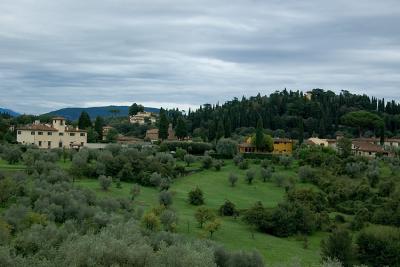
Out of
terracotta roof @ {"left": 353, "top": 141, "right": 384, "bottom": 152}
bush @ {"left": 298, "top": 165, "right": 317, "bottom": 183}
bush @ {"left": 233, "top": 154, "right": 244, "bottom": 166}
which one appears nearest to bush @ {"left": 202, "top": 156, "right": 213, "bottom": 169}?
bush @ {"left": 233, "top": 154, "right": 244, "bottom": 166}

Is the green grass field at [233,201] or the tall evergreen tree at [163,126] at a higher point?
the tall evergreen tree at [163,126]

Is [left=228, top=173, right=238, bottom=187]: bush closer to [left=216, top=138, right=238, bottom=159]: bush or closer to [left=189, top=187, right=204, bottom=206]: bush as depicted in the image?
[left=189, top=187, right=204, bottom=206]: bush

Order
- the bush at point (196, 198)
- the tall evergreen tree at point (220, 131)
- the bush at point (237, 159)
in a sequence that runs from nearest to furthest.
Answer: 1. the bush at point (196, 198)
2. the bush at point (237, 159)
3. the tall evergreen tree at point (220, 131)

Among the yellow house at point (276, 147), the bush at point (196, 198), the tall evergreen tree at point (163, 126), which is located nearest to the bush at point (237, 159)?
the yellow house at point (276, 147)

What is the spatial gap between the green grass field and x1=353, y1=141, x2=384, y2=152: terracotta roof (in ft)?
84.1

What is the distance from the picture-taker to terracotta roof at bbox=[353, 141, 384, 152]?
9369 centimetres

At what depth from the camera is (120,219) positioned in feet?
116

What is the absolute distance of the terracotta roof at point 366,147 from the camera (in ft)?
307

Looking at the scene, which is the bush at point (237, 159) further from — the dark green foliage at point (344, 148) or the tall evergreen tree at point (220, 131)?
the tall evergreen tree at point (220, 131)

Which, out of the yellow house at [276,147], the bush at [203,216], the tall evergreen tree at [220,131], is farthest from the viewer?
the tall evergreen tree at [220,131]

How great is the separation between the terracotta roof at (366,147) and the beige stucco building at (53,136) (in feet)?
157

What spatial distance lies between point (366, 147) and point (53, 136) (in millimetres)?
54124

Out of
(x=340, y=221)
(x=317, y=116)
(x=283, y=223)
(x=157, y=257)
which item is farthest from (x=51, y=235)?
(x=317, y=116)

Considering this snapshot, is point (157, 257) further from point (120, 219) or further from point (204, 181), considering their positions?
point (204, 181)
